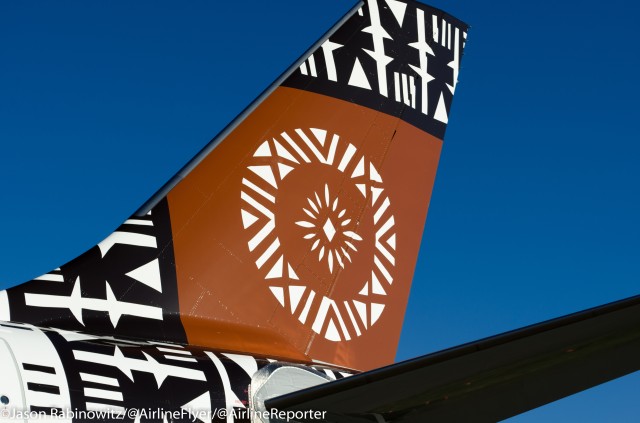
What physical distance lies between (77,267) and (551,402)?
3823mm

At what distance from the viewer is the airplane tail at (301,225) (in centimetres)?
661

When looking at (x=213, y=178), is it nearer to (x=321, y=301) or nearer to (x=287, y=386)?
(x=321, y=301)

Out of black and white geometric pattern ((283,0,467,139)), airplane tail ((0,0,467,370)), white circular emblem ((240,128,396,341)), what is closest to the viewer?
airplane tail ((0,0,467,370))

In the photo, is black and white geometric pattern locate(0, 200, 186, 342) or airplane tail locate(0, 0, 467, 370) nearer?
black and white geometric pattern locate(0, 200, 186, 342)

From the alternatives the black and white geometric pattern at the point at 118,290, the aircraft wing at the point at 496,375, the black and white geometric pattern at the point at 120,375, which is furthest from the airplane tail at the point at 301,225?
the aircraft wing at the point at 496,375

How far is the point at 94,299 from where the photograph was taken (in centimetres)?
638

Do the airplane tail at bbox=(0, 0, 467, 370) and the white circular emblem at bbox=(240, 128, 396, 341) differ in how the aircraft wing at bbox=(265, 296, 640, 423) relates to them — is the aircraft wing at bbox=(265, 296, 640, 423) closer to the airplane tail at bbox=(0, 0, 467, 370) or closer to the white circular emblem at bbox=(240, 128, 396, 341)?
the airplane tail at bbox=(0, 0, 467, 370)

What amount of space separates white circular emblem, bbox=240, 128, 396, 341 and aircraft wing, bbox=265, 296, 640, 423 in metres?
3.21

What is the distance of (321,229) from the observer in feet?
25.6

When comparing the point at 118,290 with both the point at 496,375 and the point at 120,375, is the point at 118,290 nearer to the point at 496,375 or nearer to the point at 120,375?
the point at 120,375

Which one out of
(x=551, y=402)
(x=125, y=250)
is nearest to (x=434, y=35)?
(x=125, y=250)

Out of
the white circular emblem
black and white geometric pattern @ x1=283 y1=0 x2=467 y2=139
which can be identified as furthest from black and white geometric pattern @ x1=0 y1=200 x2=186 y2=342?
black and white geometric pattern @ x1=283 y1=0 x2=467 y2=139

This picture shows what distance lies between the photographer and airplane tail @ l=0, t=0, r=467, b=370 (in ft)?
21.7

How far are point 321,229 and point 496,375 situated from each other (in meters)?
3.92
